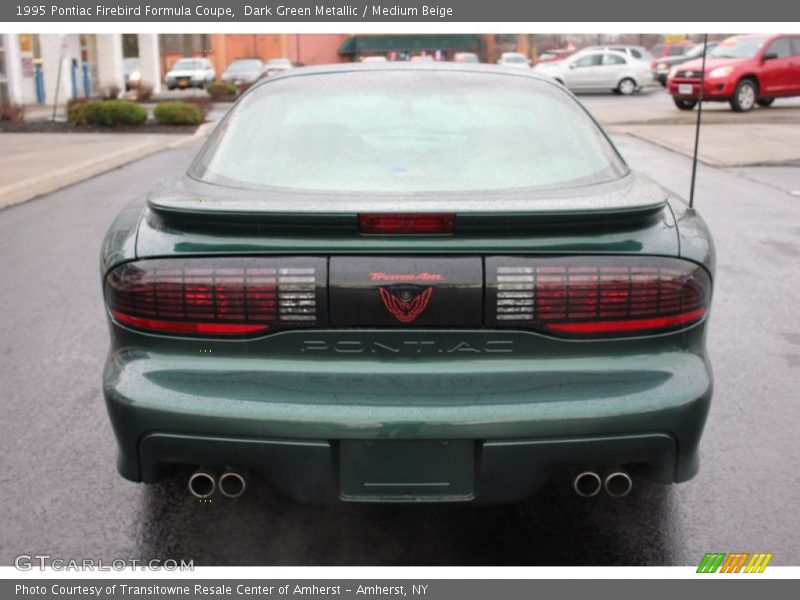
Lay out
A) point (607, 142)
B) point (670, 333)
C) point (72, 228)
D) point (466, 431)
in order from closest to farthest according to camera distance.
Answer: point (466, 431)
point (670, 333)
point (607, 142)
point (72, 228)

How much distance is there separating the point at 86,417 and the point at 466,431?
235cm

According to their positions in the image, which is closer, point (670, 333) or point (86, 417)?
point (670, 333)

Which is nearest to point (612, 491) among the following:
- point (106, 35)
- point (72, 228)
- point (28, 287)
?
point (28, 287)

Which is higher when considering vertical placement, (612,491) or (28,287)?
(612,491)

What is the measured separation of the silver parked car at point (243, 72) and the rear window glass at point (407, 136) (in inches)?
1621

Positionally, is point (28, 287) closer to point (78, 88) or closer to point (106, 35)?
point (78, 88)

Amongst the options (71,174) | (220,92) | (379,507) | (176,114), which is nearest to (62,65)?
(220,92)

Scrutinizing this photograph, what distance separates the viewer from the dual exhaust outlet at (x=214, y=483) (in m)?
2.86

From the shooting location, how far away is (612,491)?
9.41ft

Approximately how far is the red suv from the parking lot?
19.6 metres

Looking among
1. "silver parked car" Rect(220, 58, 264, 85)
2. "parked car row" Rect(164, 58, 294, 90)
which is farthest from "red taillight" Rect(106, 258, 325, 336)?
"silver parked car" Rect(220, 58, 264, 85)

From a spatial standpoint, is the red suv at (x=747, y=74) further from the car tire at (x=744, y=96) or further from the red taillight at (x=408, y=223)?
the red taillight at (x=408, y=223)

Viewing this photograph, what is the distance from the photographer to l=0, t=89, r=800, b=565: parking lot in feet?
10.4

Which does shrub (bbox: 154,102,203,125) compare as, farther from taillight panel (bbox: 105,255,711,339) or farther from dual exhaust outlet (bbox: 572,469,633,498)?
dual exhaust outlet (bbox: 572,469,633,498)
